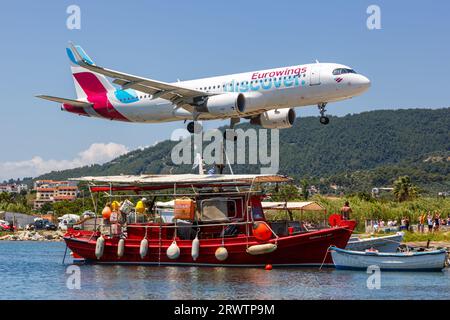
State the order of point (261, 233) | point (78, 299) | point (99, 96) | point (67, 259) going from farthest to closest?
point (99, 96), point (67, 259), point (261, 233), point (78, 299)

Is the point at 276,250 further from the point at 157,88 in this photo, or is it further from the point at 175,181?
the point at 157,88

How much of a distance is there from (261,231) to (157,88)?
49.8 ft

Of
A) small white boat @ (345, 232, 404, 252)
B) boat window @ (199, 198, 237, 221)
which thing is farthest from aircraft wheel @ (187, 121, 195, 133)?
small white boat @ (345, 232, 404, 252)

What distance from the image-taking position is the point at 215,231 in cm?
4041

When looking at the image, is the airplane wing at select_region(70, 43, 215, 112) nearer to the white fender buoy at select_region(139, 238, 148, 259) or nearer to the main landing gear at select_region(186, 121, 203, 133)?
the main landing gear at select_region(186, 121, 203, 133)

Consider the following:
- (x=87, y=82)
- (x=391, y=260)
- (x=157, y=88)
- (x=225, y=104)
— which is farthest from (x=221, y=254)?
(x=87, y=82)

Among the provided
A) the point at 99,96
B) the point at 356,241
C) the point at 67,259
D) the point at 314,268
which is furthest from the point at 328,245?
the point at 99,96

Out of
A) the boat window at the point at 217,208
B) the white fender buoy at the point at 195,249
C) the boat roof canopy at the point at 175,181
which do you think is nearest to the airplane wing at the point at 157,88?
the boat roof canopy at the point at 175,181

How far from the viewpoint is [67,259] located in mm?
52438

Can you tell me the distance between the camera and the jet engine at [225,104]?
160ft

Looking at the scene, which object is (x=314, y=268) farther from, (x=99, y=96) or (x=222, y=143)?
(x=99, y=96)

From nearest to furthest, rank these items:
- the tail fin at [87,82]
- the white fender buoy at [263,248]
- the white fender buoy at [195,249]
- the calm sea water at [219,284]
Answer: the calm sea water at [219,284], the white fender buoy at [263,248], the white fender buoy at [195,249], the tail fin at [87,82]

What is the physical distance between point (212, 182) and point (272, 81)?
37.3 ft

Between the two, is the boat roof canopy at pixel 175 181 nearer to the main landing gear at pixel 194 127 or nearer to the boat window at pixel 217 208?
the boat window at pixel 217 208
